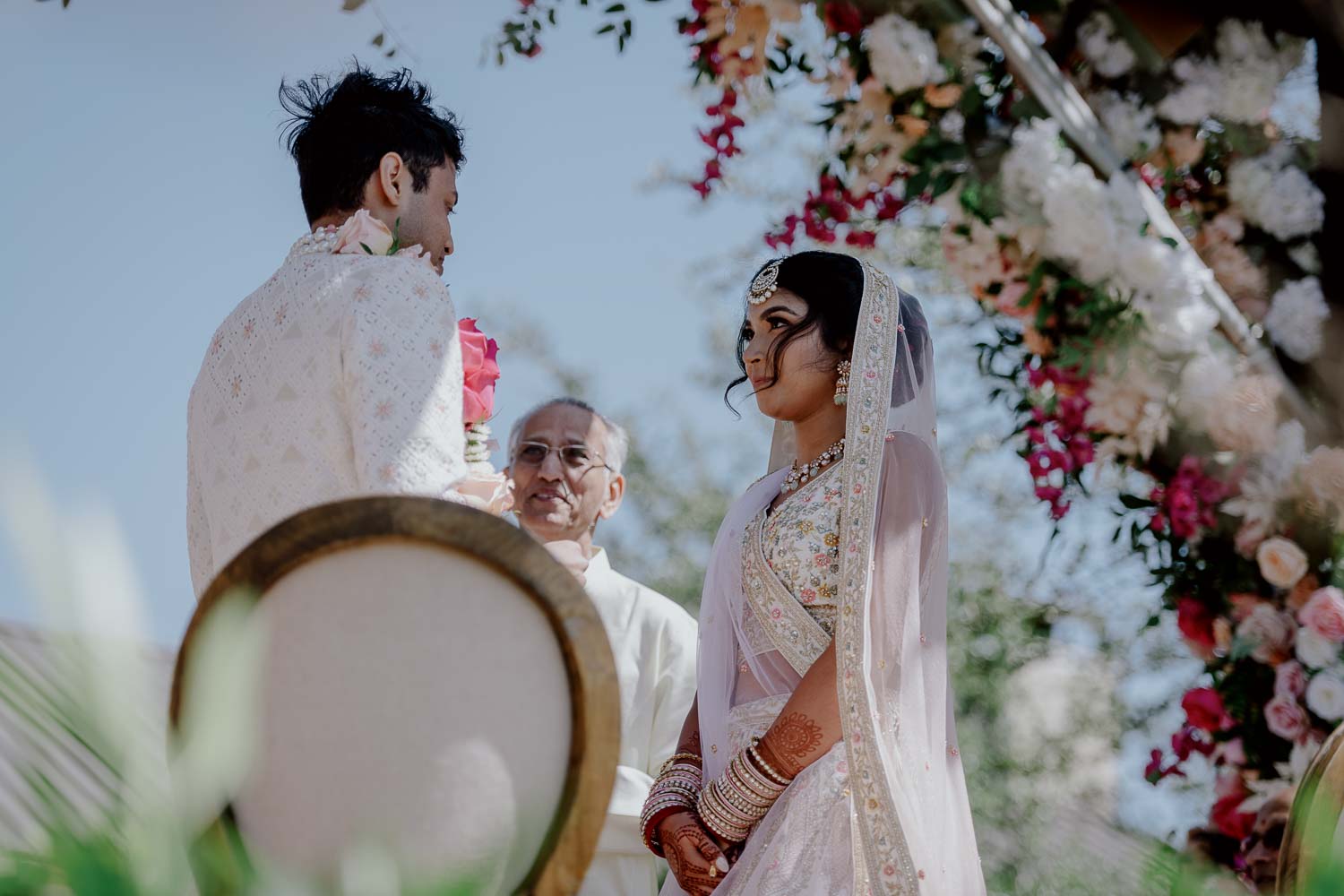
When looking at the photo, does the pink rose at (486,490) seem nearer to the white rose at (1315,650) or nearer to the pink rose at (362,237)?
the pink rose at (362,237)

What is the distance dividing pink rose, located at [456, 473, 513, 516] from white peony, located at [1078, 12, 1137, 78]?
1819 millimetres

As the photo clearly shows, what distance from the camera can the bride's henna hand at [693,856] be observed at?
2717 millimetres

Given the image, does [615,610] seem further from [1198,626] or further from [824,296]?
[1198,626]

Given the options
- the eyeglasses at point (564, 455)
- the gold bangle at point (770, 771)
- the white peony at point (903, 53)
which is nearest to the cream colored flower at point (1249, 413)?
the white peony at point (903, 53)

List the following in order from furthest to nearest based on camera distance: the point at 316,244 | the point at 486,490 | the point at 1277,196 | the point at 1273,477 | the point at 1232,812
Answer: the point at 1277,196, the point at 1232,812, the point at 1273,477, the point at 316,244, the point at 486,490

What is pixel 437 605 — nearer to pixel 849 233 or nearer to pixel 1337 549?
pixel 1337 549

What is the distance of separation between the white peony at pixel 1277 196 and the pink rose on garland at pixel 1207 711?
43.1 inches

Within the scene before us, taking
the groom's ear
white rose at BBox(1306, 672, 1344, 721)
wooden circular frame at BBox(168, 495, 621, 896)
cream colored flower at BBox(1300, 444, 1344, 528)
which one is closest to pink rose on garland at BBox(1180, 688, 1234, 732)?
white rose at BBox(1306, 672, 1344, 721)

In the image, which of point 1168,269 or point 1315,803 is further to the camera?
point 1168,269

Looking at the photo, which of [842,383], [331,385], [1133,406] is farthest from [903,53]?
[331,385]

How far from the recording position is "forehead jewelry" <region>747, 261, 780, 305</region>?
3115 millimetres

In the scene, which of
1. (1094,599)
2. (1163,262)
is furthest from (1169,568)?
(1094,599)

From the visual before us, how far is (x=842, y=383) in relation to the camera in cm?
302

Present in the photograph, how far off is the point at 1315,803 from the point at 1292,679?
1726mm
